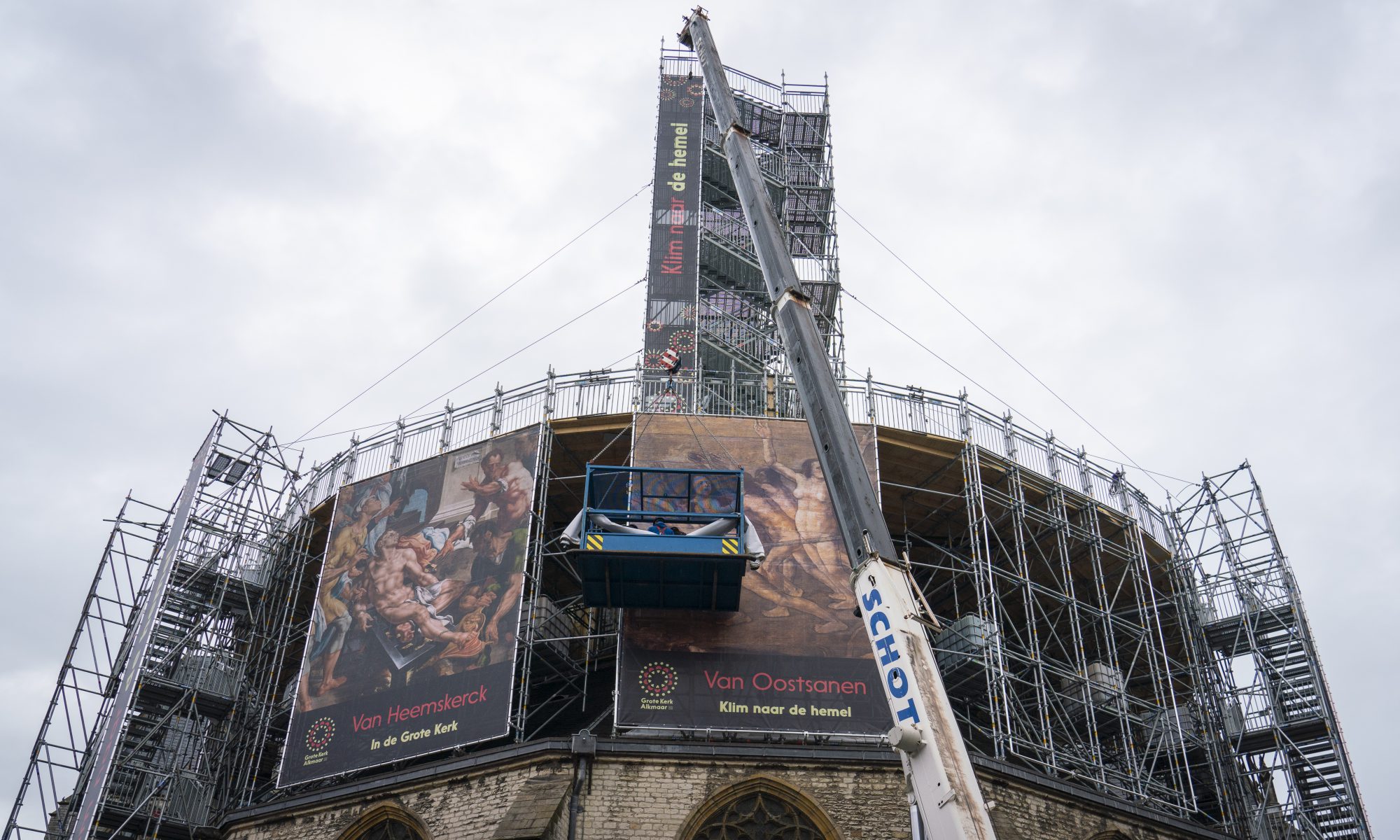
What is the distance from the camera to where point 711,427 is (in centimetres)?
2608

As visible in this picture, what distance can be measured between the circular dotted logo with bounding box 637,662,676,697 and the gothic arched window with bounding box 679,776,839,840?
2.20 metres

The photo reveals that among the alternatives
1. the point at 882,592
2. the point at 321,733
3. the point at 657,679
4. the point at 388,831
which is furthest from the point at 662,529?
the point at 321,733

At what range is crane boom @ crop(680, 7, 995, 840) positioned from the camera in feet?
47.4

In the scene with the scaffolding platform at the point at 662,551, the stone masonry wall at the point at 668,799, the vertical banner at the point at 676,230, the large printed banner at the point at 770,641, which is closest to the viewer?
the stone masonry wall at the point at 668,799

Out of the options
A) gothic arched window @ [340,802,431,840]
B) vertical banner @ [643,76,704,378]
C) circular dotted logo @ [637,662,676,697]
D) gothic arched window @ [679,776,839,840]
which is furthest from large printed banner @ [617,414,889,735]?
vertical banner @ [643,76,704,378]

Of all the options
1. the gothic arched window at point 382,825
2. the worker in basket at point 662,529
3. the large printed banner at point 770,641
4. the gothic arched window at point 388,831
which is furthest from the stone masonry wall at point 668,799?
the worker in basket at point 662,529

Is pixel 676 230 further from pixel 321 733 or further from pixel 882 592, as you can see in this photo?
pixel 882 592

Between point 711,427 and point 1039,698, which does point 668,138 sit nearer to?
point 711,427

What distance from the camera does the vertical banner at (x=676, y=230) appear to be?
106 feet

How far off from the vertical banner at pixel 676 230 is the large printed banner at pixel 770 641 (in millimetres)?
4706

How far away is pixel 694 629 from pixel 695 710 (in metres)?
1.64

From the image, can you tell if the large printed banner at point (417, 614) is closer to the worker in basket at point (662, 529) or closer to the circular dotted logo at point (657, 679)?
the circular dotted logo at point (657, 679)

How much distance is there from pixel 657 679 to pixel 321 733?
7.01 meters

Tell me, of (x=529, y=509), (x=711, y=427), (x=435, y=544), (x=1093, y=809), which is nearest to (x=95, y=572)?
(x=435, y=544)
